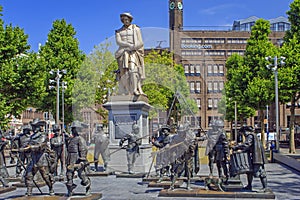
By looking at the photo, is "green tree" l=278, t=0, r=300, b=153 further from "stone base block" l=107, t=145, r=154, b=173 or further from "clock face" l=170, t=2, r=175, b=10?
"clock face" l=170, t=2, r=175, b=10

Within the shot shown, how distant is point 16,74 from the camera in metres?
26.3

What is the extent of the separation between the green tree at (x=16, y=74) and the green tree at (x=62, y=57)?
6.31 meters

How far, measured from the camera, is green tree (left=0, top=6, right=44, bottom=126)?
85.2 feet

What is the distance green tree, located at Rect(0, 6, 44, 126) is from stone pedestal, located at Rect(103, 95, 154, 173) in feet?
38.0

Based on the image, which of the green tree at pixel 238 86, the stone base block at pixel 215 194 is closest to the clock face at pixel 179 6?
the green tree at pixel 238 86

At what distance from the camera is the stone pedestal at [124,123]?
16.4 metres

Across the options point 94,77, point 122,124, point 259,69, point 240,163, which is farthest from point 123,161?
point 259,69

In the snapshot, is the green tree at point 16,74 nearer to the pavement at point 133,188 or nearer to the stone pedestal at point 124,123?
the stone pedestal at point 124,123

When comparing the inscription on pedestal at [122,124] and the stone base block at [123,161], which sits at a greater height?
the inscription on pedestal at [122,124]

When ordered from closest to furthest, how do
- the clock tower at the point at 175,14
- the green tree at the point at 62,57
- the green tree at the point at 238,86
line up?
the green tree at the point at 62,57 < the green tree at the point at 238,86 < the clock tower at the point at 175,14

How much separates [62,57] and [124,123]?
19663 mm

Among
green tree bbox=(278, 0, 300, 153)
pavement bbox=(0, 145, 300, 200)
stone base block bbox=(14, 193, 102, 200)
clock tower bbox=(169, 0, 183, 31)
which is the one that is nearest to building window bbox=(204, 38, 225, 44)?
clock tower bbox=(169, 0, 183, 31)

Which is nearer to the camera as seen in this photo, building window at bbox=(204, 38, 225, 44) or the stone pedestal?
the stone pedestal

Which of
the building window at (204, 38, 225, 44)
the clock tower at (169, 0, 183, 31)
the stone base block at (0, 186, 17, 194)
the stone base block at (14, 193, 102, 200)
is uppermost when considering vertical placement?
the clock tower at (169, 0, 183, 31)
